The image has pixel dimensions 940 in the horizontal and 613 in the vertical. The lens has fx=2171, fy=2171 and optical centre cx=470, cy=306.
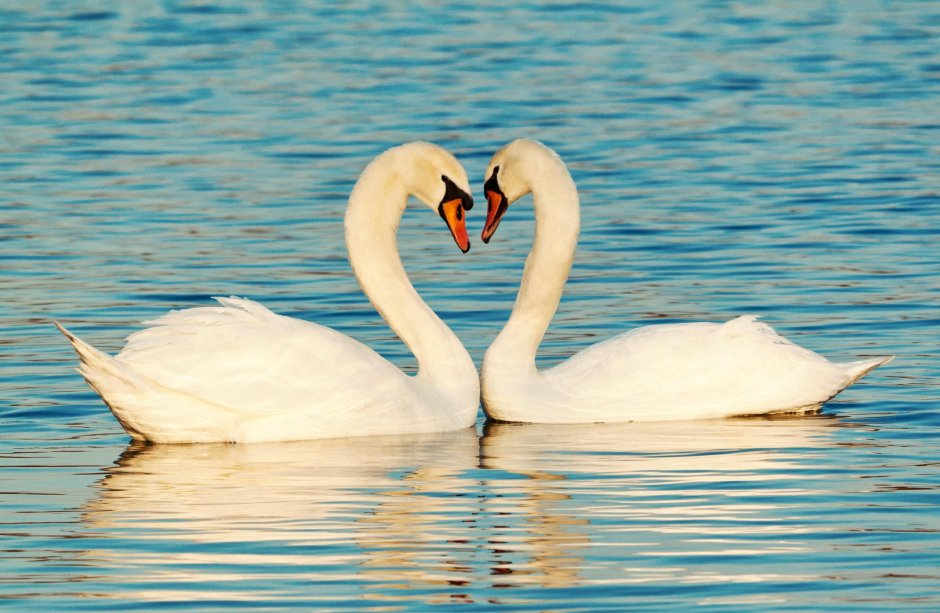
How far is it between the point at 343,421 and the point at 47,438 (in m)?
1.41

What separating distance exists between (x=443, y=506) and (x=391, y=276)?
2.63m

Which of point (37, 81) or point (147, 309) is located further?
point (37, 81)

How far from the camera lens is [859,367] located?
11055 millimetres

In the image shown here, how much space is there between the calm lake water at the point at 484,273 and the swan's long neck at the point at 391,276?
528 millimetres

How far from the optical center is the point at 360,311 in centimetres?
1373

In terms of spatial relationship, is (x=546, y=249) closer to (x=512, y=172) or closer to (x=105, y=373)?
(x=512, y=172)

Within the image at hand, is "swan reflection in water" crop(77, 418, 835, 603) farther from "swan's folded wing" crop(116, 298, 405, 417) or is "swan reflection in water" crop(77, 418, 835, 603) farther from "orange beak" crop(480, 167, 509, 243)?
"orange beak" crop(480, 167, 509, 243)

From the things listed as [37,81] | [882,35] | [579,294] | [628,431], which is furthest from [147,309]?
[882,35]

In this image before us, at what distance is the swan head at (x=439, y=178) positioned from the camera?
1111 centimetres

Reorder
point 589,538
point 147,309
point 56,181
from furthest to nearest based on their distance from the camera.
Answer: point 56,181, point 147,309, point 589,538

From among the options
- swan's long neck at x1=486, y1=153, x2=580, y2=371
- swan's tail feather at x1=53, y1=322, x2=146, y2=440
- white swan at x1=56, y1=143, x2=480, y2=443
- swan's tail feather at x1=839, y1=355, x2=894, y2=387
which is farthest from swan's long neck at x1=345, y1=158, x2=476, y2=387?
swan's tail feather at x1=839, y1=355, x2=894, y2=387

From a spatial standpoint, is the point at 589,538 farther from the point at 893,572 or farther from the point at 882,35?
the point at 882,35

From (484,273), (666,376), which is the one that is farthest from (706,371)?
(484,273)

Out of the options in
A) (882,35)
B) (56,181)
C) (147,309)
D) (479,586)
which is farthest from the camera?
(882,35)
